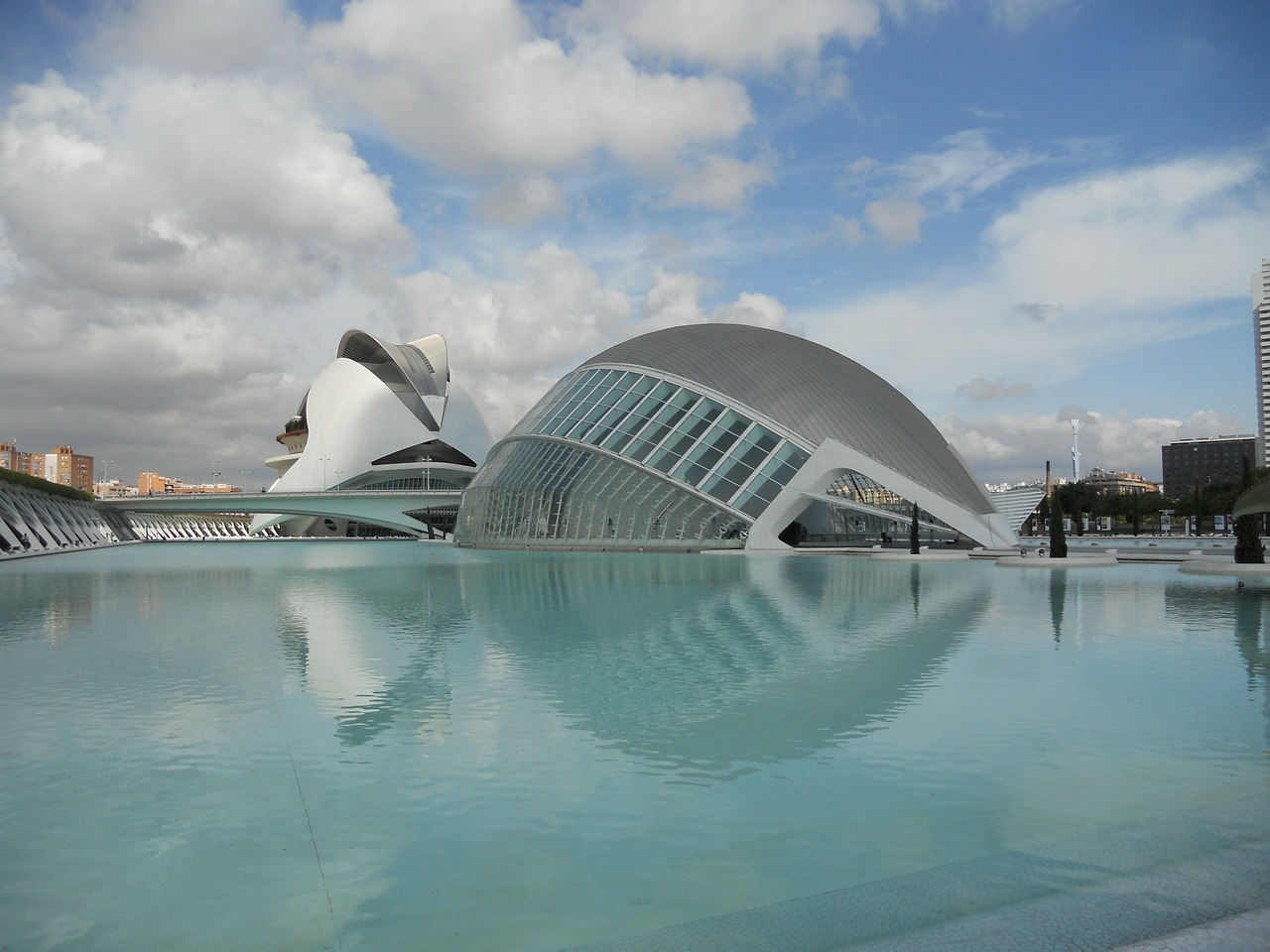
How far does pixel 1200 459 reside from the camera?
173125 mm

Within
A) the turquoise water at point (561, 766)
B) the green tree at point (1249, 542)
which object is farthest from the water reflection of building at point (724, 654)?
the green tree at point (1249, 542)

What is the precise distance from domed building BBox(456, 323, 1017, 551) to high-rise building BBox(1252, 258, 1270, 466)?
133 metres

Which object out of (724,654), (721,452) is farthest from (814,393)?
(724,654)

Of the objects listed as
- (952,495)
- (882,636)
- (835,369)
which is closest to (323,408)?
(835,369)

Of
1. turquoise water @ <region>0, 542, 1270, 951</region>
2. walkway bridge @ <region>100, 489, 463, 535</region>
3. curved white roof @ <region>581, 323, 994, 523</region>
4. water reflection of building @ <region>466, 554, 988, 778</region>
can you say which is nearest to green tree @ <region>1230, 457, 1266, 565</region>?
water reflection of building @ <region>466, 554, 988, 778</region>

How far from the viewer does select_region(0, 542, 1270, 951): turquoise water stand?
420cm

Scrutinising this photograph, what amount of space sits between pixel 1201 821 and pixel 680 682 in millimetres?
4972

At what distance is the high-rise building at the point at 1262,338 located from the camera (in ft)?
478

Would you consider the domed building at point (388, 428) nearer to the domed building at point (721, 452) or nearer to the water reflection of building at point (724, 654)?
the domed building at point (721, 452)

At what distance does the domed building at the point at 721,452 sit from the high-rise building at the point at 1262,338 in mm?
132706

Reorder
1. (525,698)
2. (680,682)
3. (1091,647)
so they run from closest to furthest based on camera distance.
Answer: (525,698) → (680,682) → (1091,647)

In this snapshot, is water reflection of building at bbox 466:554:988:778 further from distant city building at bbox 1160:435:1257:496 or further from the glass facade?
distant city building at bbox 1160:435:1257:496

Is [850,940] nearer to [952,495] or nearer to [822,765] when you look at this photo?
[822,765]

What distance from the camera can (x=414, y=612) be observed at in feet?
51.5
